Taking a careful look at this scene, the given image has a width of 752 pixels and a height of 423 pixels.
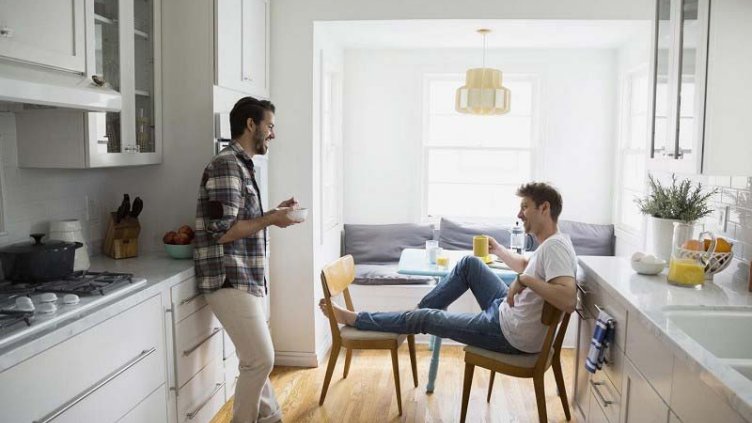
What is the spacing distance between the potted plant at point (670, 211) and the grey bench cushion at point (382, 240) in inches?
94.2

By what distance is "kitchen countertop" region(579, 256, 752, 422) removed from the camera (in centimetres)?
151

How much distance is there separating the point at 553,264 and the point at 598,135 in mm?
2715

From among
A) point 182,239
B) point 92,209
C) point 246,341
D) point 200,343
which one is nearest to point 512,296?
point 246,341

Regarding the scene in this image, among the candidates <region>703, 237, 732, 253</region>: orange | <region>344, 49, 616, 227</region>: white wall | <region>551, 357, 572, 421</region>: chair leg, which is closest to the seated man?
<region>551, 357, 572, 421</region>: chair leg

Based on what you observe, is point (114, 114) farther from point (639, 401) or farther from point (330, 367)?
point (639, 401)

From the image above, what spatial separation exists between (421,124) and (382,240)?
1009 millimetres

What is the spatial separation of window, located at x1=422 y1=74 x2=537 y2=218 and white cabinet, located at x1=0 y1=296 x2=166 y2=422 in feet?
10.5

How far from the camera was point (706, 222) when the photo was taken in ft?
9.75

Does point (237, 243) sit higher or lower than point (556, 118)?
lower

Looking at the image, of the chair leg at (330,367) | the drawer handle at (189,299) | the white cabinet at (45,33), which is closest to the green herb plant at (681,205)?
the chair leg at (330,367)

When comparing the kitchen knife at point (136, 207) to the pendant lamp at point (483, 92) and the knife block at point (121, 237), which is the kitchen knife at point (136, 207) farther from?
the pendant lamp at point (483, 92)

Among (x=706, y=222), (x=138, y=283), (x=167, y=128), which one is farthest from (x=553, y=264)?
(x=167, y=128)

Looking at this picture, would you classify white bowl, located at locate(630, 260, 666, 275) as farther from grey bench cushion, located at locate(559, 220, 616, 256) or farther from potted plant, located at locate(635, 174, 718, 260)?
grey bench cushion, located at locate(559, 220, 616, 256)

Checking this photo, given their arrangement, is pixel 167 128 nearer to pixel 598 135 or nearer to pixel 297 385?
pixel 297 385
